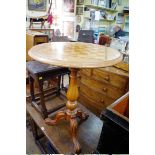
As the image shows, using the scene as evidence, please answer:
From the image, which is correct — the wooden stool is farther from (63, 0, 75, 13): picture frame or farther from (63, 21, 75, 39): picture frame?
(63, 0, 75, 13): picture frame

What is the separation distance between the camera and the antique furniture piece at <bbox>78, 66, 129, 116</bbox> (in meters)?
1.72

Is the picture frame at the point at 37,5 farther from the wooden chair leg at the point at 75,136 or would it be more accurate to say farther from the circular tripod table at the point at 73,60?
the wooden chair leg at the point at 75,136

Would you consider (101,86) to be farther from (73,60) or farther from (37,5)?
(37,5)

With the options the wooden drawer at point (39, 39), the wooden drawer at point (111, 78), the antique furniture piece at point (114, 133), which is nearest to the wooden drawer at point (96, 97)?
the wooden drawer at point (111, 78)

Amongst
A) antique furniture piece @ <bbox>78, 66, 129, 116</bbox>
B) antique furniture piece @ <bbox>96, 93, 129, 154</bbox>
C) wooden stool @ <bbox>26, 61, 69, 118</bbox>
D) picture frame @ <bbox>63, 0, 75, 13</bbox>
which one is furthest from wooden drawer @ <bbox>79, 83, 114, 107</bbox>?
picture frame @ <bbox>63, 0, 75, 13</bbox>

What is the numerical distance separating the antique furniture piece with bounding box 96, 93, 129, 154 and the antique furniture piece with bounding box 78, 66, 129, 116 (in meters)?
0.81

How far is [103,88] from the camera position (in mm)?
1899

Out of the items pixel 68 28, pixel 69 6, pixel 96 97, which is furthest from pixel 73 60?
pixel 69 6

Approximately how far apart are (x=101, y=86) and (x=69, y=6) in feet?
10.3

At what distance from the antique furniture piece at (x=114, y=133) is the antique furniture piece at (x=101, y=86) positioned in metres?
0.81

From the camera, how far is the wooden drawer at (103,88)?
5.79 ft
